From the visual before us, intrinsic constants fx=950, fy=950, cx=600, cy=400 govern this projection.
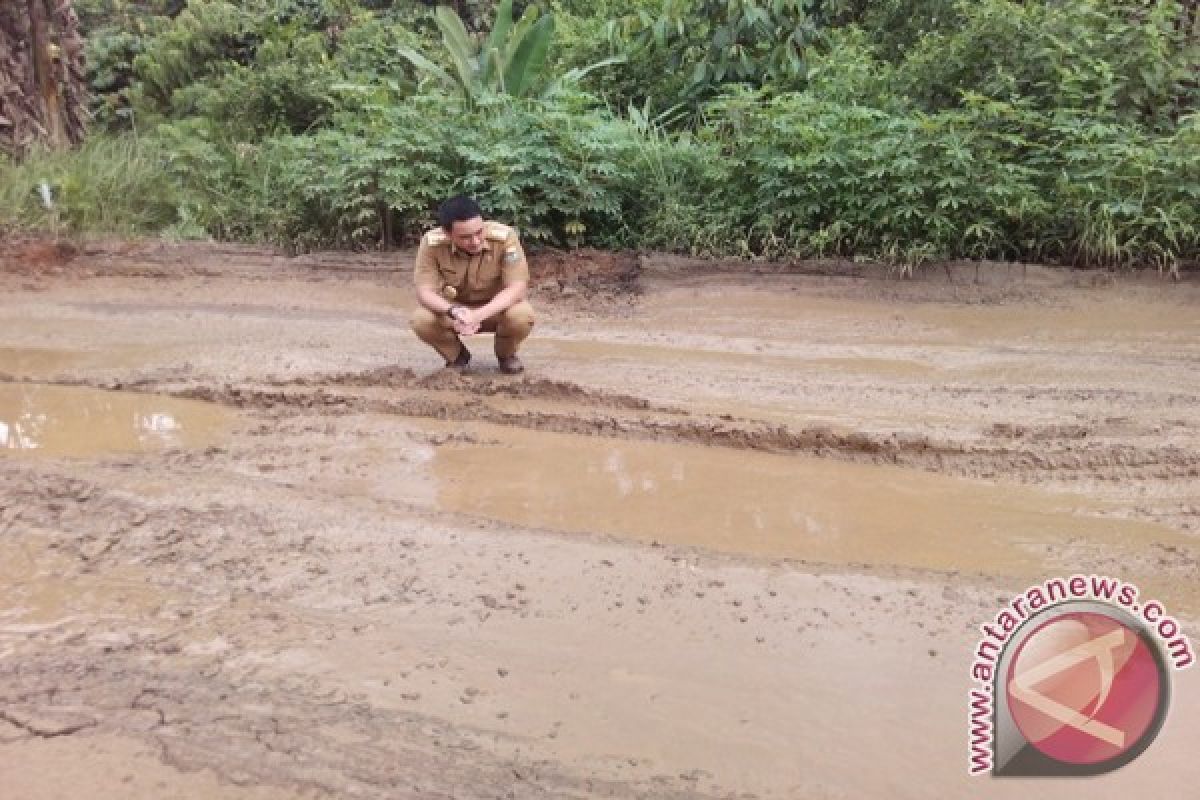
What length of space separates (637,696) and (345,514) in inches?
60.8

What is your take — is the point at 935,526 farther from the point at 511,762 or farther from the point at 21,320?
the point at 21,320

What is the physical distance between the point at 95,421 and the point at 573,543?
284 centimetres

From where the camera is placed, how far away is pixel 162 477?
12.8 ft

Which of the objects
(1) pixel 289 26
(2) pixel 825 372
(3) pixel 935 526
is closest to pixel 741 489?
(3) pixel 935 526

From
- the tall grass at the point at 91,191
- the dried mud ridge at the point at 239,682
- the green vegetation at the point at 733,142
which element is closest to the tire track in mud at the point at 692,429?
the dried mud ridge at the point at 239,682

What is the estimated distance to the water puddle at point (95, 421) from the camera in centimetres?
439

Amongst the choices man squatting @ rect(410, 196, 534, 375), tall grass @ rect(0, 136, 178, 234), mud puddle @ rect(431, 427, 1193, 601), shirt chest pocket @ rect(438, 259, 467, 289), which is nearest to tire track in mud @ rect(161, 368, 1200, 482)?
mud puddle @ rect(431, 427, 1193, 601)

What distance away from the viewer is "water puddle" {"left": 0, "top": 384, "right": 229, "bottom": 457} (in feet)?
14.4

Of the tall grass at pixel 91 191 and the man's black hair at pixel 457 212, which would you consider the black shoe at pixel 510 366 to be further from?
the tall grass at pixel 91 191

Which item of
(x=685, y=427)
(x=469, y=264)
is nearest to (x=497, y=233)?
(x=469, y=264)

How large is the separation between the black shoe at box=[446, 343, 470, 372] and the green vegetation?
222cm

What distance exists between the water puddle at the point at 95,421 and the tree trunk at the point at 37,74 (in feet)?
19.3

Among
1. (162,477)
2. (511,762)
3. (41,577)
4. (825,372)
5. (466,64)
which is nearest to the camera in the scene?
(511,762)

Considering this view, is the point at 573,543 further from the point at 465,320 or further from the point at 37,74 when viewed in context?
the point at 37,74
